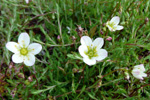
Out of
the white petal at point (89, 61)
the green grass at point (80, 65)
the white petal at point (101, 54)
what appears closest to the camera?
the white petal at point (89, 61)

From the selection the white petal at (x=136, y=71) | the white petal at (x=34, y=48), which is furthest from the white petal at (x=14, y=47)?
the white petal at (x=136, y=71)

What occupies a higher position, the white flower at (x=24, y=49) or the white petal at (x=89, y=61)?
the white flower at (x=24, y=49)

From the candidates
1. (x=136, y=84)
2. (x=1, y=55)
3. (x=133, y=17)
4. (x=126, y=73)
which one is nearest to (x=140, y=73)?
(x=126, y=73)

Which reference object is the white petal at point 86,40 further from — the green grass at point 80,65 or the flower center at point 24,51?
the flower center at point 24,51

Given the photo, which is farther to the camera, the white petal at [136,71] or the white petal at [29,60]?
the white petal at [29,60]

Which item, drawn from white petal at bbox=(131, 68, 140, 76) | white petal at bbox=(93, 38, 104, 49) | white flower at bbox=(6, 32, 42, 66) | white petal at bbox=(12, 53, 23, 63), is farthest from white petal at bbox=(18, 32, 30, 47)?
white petal at bbox=(131, 68, 140, 76)

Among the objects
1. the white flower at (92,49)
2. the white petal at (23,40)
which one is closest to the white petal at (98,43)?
the white flower at (92,49)

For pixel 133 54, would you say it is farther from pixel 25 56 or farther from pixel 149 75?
pixel 25 56

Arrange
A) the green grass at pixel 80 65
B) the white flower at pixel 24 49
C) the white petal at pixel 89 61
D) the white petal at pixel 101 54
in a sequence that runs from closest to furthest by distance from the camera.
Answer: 1. the white petal at pixel 89 61
2. the white petal at pixel 101 54
3. the white flower at pixel 24 49
4. the green grass at pixel 80 65

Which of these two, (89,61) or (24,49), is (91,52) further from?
(24,49)
